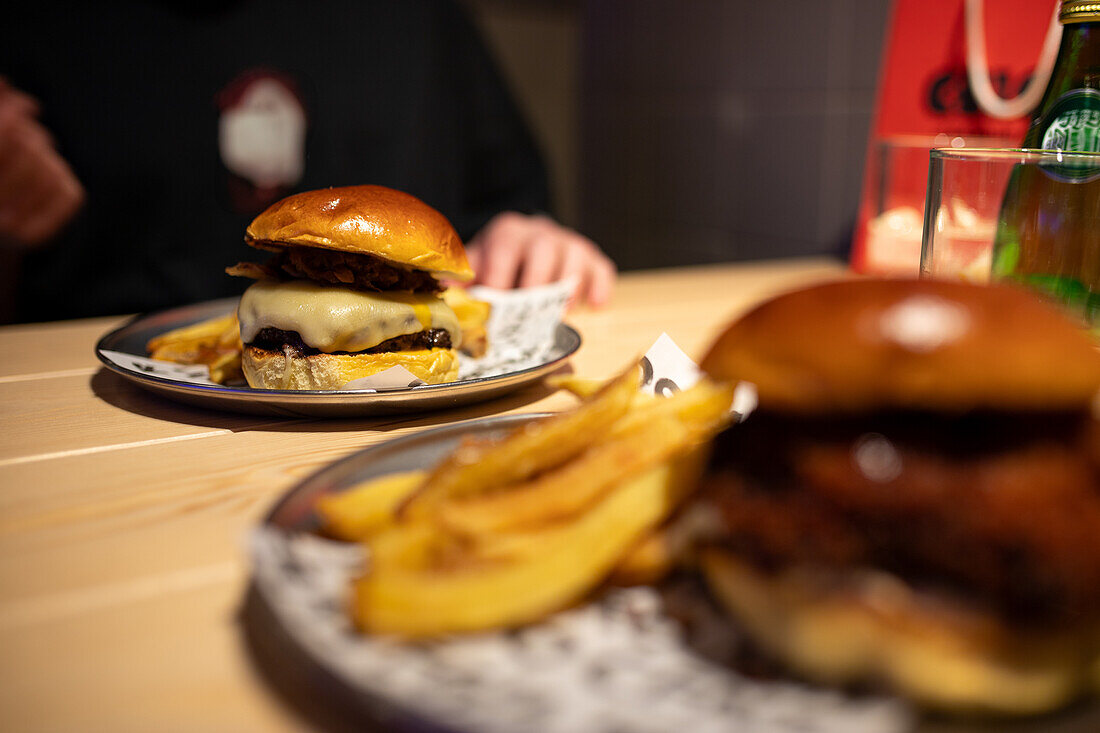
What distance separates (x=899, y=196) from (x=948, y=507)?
2.11 m

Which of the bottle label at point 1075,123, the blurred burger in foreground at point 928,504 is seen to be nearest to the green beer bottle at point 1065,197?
the bottle label at point 1075,123

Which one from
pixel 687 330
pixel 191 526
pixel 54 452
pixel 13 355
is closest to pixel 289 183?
pixel 13 355

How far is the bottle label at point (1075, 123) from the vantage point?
1.52 m

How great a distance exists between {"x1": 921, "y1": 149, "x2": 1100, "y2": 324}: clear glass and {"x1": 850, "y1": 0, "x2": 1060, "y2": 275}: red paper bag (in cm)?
68

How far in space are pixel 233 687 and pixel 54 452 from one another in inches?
25.7

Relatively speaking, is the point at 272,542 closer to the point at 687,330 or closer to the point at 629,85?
the point at 687,330

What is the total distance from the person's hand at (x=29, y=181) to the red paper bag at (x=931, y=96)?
8.45 ft

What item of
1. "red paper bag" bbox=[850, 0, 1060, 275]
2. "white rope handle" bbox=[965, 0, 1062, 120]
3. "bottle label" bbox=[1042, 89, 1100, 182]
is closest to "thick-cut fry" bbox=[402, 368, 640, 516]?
"bottle label" bbox=[1042, 89, 1100, 182]

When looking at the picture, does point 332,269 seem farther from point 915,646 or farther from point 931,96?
point 931,96

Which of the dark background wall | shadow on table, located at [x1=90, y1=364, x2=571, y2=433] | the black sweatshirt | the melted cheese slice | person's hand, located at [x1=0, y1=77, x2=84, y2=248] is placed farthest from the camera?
the dark background wall

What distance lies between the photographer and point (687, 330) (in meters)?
1.83

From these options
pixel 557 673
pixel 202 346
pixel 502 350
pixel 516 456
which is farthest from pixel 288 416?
pixel 557 673

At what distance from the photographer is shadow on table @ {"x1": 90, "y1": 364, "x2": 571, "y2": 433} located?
1210mm

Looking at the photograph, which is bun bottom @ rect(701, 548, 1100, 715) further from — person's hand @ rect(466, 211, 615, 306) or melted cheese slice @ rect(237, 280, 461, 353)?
person's hand @ rect(466, 211, 615, 306)
